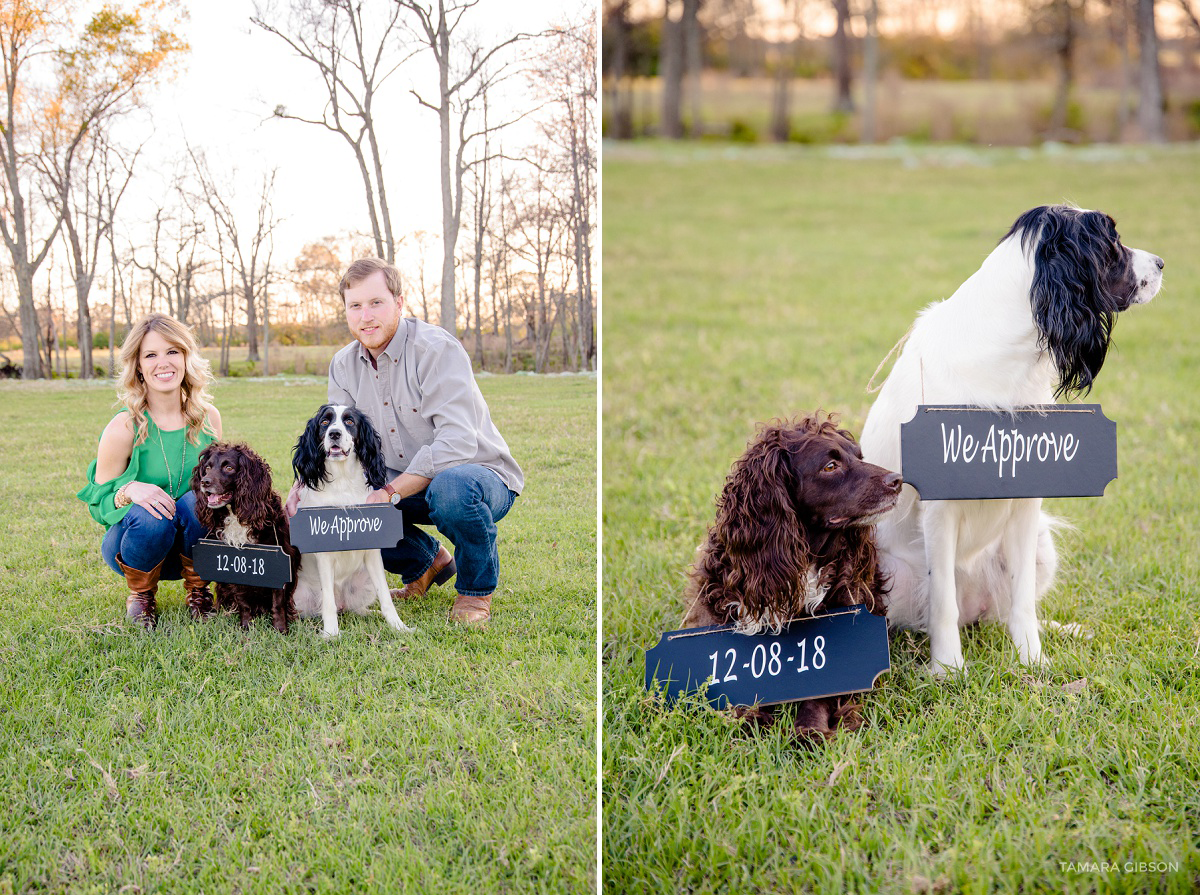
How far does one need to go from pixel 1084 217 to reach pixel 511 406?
1.83 meters

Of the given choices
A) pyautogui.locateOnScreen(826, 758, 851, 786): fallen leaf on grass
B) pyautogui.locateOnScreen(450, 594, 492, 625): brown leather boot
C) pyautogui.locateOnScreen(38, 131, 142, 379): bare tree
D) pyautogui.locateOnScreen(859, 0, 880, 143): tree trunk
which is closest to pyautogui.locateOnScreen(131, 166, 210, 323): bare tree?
pyautogui.locateOnScreen(38, 131, 142, 379): bare tree

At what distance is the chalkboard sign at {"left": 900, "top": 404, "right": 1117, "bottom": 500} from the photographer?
234cm

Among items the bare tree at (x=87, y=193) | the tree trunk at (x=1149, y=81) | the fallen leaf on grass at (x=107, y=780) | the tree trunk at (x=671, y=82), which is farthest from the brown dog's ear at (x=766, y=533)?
the tree trunk at (x=671, y=82)

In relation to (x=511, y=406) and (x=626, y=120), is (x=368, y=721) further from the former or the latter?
(x=626, y=120)

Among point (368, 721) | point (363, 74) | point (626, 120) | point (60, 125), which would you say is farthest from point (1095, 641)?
point (626, 120)

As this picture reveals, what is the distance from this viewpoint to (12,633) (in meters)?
2.66

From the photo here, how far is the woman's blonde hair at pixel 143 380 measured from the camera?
2.81 m

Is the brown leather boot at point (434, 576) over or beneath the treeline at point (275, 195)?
beneath

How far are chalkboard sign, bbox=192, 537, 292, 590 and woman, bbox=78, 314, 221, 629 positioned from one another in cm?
8

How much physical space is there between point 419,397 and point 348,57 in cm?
108

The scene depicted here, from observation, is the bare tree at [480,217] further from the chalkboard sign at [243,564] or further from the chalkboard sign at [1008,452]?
the chalkboard sign at [1008,452]

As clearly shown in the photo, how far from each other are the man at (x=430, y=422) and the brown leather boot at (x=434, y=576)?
0.08ft

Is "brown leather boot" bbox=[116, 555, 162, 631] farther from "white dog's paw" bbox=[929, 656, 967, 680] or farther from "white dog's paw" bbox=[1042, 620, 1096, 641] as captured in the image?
"white dog's paw" bbox=[1042, 620, 1096, 641]

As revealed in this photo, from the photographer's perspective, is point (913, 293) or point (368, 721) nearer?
point (368, 721)
